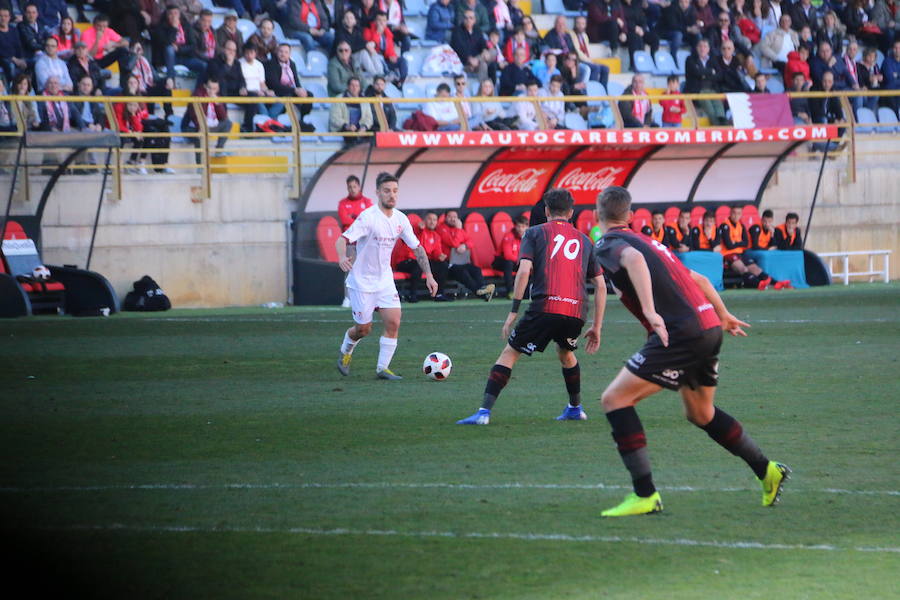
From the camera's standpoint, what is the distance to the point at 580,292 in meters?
10.4

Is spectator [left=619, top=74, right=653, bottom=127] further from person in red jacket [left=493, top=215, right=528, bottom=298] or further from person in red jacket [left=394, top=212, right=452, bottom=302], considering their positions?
person in red jacket [left=394, top=212, right=452, bottom=302]

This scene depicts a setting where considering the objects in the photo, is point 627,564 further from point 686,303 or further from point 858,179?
point 858,179

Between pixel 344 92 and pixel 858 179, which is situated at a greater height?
pixel 344 92

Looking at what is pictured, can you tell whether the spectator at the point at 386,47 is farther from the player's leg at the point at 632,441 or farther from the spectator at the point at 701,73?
the player's leg at the point at 632,441

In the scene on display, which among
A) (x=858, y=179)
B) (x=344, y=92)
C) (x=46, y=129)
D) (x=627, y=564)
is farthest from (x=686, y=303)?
(x=858, y=179)

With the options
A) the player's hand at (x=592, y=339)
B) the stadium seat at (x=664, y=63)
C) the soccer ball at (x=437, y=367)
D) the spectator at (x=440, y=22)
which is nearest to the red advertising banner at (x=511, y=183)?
the spectator at (x=440, y=22)

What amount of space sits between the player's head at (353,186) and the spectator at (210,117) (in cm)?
215

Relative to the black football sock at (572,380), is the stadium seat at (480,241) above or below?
below

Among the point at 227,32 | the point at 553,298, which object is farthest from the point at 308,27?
the point at 553,298

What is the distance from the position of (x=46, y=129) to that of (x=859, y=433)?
14862 mm

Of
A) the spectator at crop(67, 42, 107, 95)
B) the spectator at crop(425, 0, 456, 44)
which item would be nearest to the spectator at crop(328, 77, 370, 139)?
the spectator at crop(425, 0, 456, 44)

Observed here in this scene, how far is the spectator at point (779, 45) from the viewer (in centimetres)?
2892

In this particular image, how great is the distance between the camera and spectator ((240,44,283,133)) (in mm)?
22984

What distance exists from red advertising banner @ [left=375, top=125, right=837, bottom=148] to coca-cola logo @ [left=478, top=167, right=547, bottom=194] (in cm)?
107
